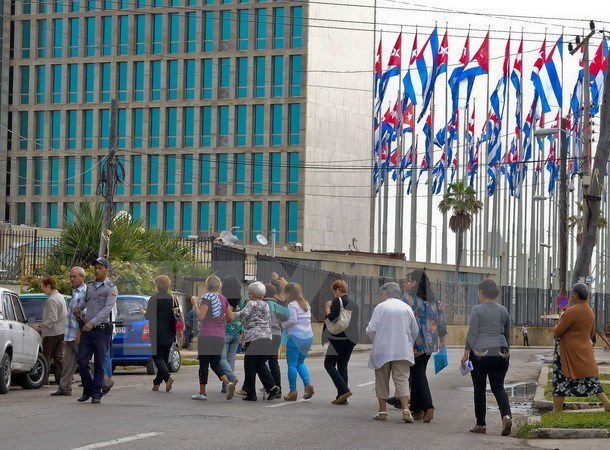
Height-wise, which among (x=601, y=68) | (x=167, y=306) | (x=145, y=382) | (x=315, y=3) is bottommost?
(x=145, y=382)

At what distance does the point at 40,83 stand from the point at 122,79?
21.0ft

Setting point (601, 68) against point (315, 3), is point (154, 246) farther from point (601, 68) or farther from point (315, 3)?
point (315, 3)

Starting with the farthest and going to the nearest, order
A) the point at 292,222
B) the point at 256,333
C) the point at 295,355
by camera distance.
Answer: the point at 292,222 < the point at 295,355 < the point at 256,333

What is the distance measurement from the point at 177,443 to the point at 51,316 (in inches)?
373

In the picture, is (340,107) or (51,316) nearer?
(51,316)

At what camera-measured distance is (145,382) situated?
22562 mm

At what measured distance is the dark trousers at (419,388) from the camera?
15.5 meters

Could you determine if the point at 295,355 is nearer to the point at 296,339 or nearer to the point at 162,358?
the point at 296,339

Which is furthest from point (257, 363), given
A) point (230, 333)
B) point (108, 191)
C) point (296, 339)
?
point (108, 191)

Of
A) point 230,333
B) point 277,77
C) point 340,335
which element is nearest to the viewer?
point 340,335

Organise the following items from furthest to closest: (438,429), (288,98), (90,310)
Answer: (288,98)
(90,310)
(438,429)

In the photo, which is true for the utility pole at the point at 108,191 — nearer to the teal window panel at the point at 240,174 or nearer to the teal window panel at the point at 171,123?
the teal window panel at the point at 240,174

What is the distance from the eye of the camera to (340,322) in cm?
1705

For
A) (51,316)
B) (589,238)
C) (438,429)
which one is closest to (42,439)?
(438,429)
